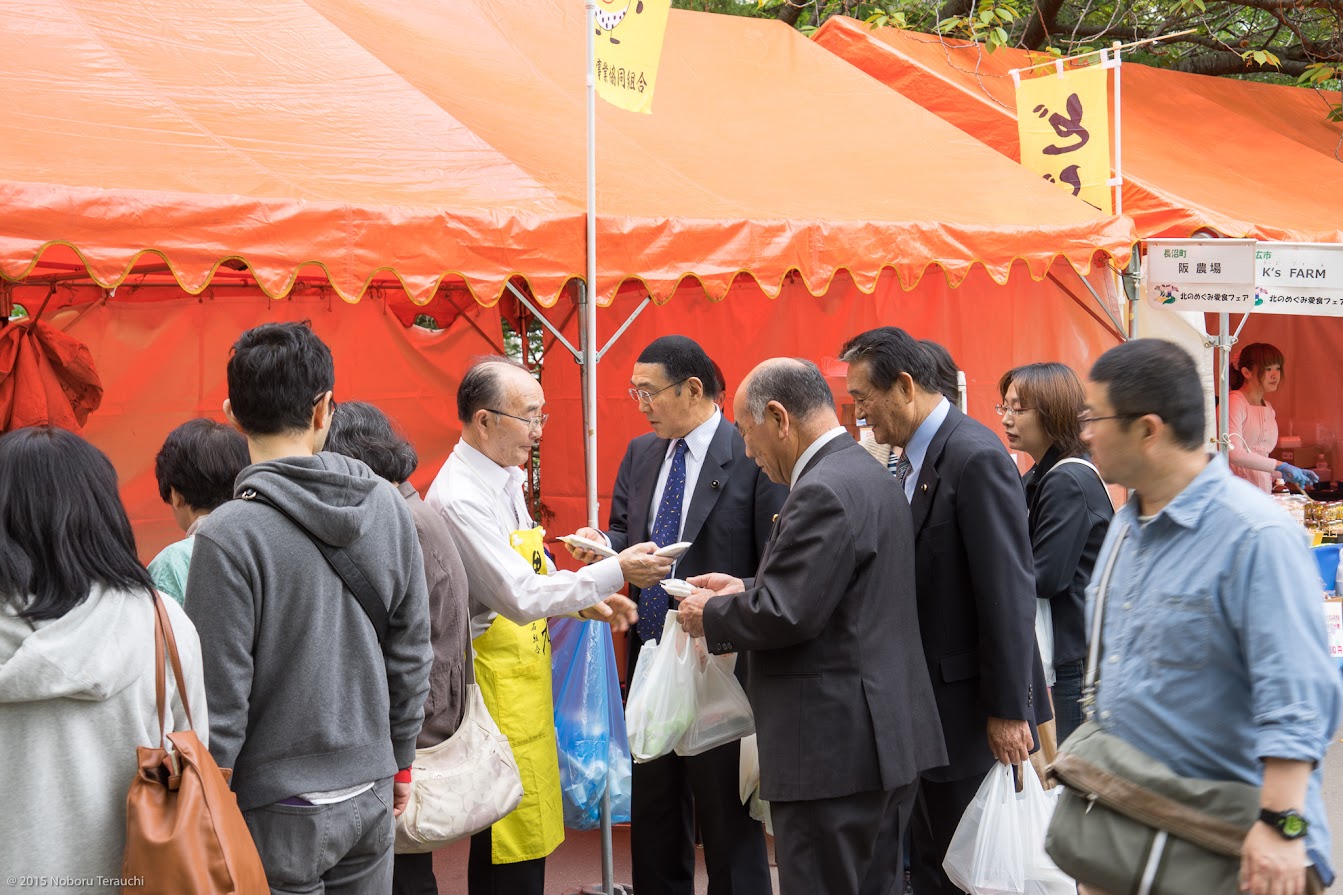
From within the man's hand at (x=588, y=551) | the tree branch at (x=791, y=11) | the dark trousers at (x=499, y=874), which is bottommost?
the dark trousers at (x=499, y=874)

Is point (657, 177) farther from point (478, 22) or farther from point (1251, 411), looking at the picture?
point (1251, 411)

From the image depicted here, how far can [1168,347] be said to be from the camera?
2328 millimetres

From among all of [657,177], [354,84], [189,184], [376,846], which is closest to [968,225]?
[657,177]

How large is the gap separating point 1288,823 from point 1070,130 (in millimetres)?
5888

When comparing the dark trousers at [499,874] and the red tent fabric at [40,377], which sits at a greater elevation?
the red tent fabric at [40,377]

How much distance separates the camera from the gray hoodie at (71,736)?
203 centimetres

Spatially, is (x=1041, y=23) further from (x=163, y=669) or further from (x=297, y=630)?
(x=163, y=669)

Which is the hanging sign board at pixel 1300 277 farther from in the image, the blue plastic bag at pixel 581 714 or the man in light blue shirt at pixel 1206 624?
the man in light blue shirt at pixel 1206 624

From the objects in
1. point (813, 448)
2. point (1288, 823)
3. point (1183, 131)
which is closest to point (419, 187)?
point (813, 448)

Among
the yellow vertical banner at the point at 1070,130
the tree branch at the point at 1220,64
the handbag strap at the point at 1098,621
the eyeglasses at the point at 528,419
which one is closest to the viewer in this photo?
the handbag strap at the point at 1098,621

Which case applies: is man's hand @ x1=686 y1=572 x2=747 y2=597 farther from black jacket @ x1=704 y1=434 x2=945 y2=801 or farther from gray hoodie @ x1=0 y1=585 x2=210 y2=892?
gray hoodie @ x1=0 y1=585 x2=210 y2=892

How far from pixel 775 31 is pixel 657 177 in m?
3.13

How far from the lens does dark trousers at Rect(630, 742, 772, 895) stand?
4031 mm

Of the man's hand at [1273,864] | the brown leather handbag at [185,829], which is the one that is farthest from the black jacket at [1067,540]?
the brown leather handbag at [185,829]
